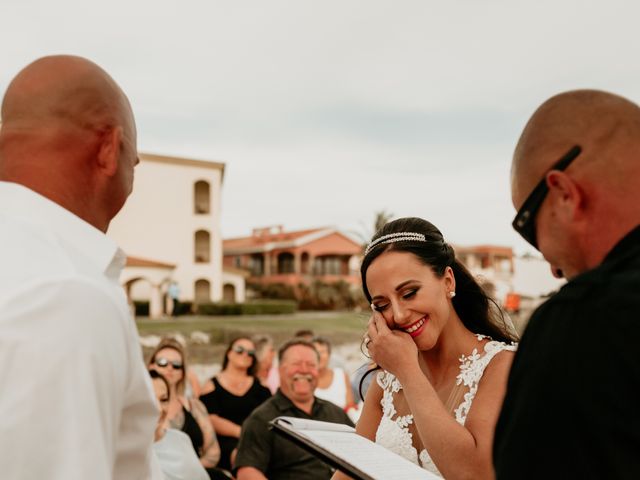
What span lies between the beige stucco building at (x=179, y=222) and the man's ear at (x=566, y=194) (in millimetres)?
44479

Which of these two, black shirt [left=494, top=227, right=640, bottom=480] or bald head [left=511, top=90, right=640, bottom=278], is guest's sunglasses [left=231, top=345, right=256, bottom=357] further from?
black shirt [left=494, top=227, right=640, bottom=480]

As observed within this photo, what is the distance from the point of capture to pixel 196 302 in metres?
43.2

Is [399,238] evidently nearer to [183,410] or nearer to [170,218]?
[183,410]

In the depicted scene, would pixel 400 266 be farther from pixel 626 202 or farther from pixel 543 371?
pixel 543 371

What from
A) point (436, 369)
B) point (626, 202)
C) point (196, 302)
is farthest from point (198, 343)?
point (626, 202)

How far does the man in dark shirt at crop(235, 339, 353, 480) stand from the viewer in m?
5.27

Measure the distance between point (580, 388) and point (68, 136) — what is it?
3.48ft

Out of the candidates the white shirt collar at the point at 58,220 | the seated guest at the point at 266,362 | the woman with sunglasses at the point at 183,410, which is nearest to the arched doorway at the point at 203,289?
the seated guest at the point at 266,362

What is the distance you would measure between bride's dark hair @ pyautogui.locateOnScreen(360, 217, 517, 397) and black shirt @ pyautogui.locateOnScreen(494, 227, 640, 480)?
5.66 feet

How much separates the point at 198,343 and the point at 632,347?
25.8 meters

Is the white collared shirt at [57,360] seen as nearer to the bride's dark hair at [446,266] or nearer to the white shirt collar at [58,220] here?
the white shirt collar at [58,220]

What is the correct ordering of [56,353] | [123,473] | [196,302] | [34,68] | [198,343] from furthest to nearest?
[196,302]
[198,343]
[34,68]
[123,473]
[56,353]

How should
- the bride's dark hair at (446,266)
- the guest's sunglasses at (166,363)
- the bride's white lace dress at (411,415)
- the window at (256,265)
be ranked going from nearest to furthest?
1. the bride's white lace dress at (411,415)
2. the bride's dark hair at (446,266)
3. the guest's sunglasses at (166,363)
4. the window at (256,265)

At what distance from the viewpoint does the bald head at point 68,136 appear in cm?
149
